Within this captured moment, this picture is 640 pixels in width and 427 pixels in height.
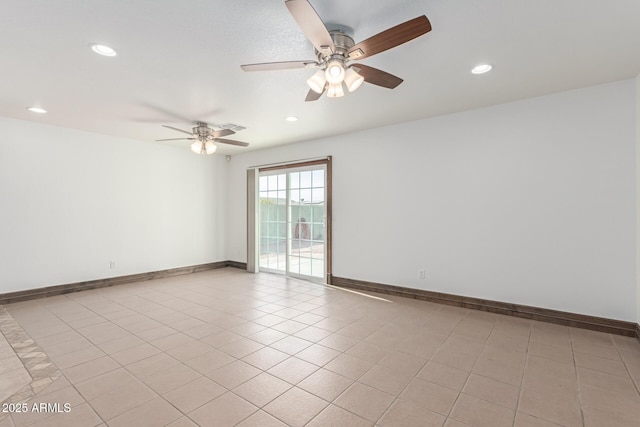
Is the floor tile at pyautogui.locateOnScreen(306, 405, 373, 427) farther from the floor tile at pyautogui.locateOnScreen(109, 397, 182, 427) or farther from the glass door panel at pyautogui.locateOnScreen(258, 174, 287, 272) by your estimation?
the glass door panel at pyautogui.locateOnScreen(258, 174, 287, 272)

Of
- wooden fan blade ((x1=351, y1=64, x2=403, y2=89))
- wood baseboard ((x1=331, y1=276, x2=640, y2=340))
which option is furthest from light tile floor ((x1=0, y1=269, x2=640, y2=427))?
wooden fan blade ((x1=351, y1=64, x2=403, y2=89))

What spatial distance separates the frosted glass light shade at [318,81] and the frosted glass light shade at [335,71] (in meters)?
0.13

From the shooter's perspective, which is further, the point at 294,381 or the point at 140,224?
the point at 140,224

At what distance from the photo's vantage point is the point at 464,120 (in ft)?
13.6

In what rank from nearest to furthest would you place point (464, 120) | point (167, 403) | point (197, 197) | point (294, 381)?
point (167, 403) → point (294, 381) → point (464, 120) → point (197, 197)

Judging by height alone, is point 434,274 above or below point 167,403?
above

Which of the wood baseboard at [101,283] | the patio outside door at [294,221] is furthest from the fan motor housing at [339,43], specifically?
the wood baseboard at [101,283]

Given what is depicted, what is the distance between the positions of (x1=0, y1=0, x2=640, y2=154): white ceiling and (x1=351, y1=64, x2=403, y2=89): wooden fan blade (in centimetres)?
27

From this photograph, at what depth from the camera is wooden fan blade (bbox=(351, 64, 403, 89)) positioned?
230 centimetres

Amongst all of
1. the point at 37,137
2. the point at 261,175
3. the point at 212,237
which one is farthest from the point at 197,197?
the point at 37,137

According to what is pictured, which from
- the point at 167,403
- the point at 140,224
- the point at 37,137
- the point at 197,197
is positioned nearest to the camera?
the point at 167,403

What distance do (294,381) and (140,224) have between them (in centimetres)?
478

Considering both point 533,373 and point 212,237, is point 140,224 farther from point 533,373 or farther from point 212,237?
point 533,373

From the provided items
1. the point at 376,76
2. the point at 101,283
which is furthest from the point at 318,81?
the point at 101,283
